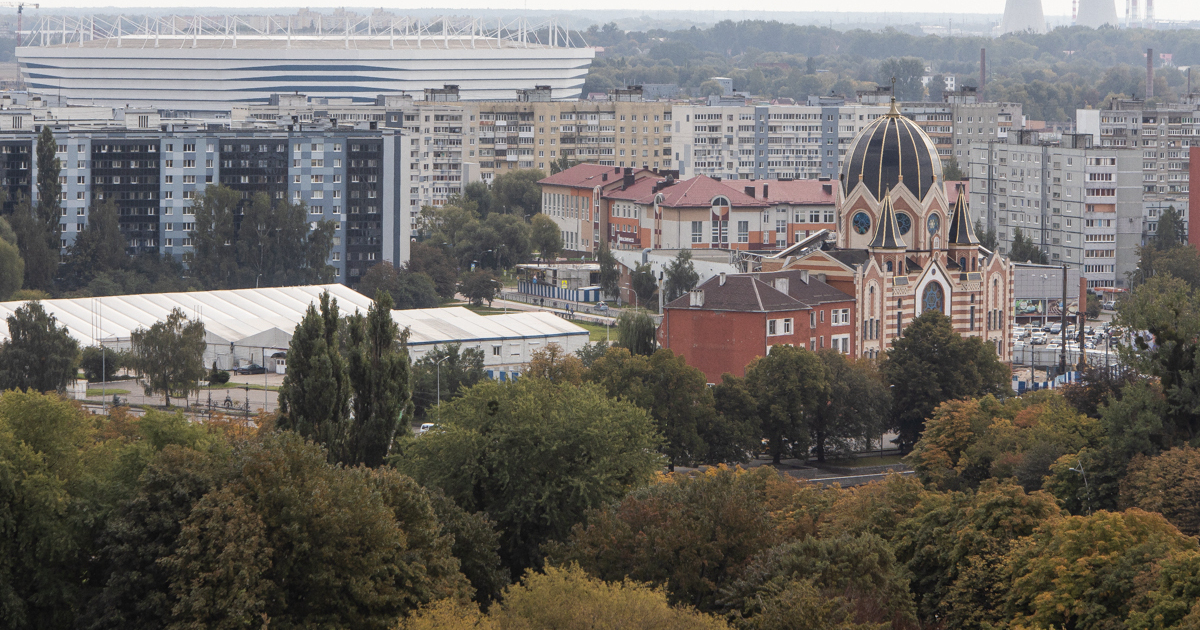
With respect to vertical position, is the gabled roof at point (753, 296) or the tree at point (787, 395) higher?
the gabled roof at point (753, 296)

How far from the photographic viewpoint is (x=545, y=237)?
372 ft

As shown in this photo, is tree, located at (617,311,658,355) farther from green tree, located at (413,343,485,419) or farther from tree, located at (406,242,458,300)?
tree, located at (406,242,458,300)

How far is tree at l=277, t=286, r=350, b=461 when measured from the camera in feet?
134

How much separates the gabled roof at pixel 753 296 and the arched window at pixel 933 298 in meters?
5.49

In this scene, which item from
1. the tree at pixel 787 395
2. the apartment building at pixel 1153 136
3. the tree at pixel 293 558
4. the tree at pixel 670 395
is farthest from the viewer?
the apartment building at pixel 1153 136

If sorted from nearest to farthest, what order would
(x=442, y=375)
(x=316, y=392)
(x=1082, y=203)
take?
(x=316, y=392) < (x=442, y=375) < (x=1082, y=203)

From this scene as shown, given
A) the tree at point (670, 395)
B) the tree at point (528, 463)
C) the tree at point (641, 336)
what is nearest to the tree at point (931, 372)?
the tree at point (670, 395)

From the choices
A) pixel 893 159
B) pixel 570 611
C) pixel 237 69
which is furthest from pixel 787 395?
pixel 237 69

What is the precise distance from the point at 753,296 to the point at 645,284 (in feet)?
92.7

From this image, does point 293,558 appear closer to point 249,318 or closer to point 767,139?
point 249,318

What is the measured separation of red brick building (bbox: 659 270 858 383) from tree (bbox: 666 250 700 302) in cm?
2094

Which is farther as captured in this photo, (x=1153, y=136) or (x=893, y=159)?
(x=1153, y=136)

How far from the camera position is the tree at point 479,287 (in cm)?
9775

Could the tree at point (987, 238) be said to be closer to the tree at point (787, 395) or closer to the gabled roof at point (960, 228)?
the gabled roof at point (960, 228)
